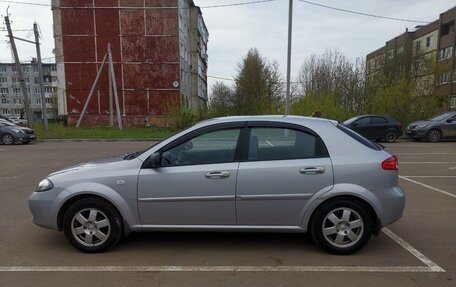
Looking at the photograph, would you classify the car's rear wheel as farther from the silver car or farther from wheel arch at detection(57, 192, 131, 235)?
wheel arch at detection(57, 192, 131, 235)

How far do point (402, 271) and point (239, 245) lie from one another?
6.02 feet

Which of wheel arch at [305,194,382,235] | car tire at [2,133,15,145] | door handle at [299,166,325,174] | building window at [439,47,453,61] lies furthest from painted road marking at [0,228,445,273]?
building window at [439,47,453,61]

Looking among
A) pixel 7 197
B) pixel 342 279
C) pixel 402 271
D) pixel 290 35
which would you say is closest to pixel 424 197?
pixel 402 271

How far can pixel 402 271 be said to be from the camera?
12.6 feet

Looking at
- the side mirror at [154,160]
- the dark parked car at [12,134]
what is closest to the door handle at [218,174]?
the side mirror at [154,160]

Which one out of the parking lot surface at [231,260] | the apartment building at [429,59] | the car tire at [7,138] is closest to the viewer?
the parking lot surface at [231,260]

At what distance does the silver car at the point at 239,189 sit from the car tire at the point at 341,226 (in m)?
0.01

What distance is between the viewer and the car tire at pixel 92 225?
4.30 metres

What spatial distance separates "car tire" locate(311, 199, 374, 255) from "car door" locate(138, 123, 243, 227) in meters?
1.01

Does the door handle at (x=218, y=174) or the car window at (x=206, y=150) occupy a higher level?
the car window at (x=206, y=150)

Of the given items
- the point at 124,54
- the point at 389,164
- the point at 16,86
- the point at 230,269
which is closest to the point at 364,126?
the point at 389,164

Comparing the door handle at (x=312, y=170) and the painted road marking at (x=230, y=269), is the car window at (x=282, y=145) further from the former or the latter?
the painted road marking at (x=230, y=269)

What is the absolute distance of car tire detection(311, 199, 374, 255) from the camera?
422cm

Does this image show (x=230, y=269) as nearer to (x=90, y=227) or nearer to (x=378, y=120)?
(x=90, y=227)
